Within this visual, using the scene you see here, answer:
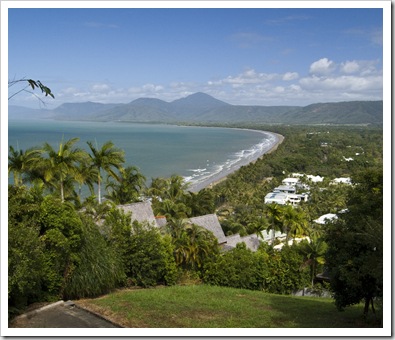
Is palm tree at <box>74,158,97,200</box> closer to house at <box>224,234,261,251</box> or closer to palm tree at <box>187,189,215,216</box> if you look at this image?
house at <box>224,234,261,251</box>

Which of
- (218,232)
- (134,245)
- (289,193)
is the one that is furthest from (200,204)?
(289,193)

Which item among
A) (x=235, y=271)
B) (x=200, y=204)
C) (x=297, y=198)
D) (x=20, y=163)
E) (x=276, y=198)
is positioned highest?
(x=20, y=163)

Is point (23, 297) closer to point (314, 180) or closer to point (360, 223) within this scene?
point (360, 223)

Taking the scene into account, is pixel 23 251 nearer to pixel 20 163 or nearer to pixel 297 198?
pixel 20 163

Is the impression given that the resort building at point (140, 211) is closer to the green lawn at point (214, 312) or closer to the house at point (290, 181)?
the green lawn at point (214, 312)

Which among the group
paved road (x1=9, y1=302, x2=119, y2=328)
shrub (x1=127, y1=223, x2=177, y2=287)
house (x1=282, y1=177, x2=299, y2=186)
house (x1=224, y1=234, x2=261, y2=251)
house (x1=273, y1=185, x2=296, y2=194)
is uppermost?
paved road (x1=9, y1=302, x2=119, y2=328)

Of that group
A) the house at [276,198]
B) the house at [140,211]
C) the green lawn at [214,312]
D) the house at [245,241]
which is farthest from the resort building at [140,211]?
the house at [276,198]

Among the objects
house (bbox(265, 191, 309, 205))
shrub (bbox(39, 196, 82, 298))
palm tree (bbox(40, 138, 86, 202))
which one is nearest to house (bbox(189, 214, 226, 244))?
palm tree (bbox(40, 138, 86, 202))
